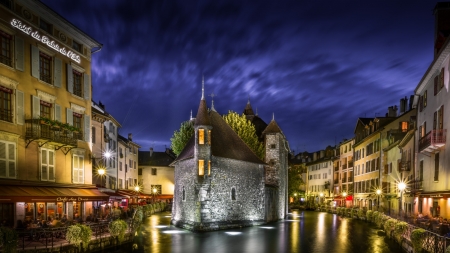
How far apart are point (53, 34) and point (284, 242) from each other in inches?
795

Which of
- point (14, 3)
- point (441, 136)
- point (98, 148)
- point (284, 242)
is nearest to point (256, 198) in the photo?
point (284, 242)

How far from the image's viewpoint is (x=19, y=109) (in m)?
20.8

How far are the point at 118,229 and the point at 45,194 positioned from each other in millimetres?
4361

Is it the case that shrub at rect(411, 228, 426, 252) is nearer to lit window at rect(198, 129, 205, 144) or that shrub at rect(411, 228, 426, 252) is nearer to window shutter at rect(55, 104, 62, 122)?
lit window at rect(198, 129, 205, 144)

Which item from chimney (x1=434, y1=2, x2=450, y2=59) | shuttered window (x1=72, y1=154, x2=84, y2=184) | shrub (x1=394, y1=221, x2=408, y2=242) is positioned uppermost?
chimney (x1=434, y1=2, x2=450, y2=59)

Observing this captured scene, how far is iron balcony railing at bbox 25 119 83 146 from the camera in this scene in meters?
21.1

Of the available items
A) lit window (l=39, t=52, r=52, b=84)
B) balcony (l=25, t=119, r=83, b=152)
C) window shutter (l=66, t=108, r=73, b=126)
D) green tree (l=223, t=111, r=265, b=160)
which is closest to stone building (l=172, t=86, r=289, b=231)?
green tree (l=223, t=111, r=265, b=160)

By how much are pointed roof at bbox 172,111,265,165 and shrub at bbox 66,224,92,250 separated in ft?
56.1

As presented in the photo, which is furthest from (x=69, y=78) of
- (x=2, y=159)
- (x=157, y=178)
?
(x=157, y=178)

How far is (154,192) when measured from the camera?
65812 mm

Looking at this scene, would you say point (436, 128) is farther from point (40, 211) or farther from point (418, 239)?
point (40, 211)

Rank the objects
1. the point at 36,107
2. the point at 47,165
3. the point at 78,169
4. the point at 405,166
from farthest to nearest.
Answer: the point at 405,166 → the point at 78,169 → the point at 47,165 → the point at 36,107

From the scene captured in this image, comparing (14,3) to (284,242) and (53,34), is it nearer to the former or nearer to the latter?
(53,34)

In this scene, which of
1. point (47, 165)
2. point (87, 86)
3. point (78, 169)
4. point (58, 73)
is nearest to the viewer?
point (47, 165)
